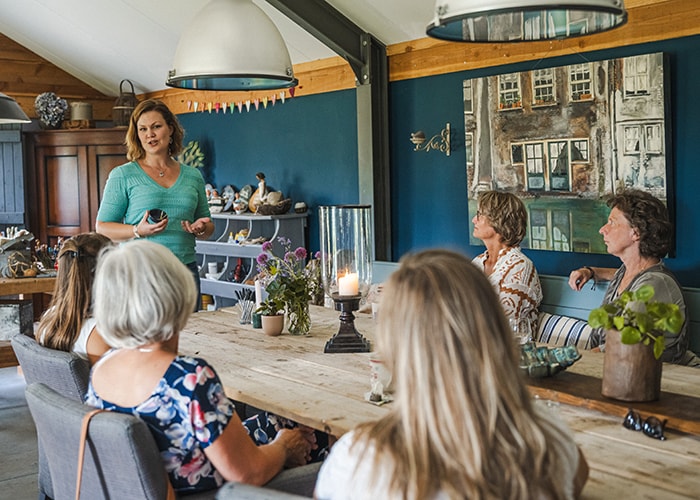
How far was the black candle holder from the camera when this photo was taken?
9.64 ft

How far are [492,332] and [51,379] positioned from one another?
154 cm

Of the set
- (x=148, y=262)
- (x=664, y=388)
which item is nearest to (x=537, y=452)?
(x=148, y=262)

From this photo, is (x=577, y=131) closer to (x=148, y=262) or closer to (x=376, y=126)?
(x=376, y=126)

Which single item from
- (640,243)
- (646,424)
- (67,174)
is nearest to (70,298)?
(646,424)

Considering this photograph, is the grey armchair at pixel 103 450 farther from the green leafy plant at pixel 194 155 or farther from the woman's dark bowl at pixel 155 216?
the green leafy plant at pixel 194 155

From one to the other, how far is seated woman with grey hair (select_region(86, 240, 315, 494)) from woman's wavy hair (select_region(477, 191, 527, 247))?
2034 mm

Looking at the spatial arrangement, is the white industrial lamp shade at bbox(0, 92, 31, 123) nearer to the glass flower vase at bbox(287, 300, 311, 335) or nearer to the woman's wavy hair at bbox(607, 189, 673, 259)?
the glass flower vase at bbox(287, 300, 311, 335)

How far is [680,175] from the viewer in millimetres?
4254

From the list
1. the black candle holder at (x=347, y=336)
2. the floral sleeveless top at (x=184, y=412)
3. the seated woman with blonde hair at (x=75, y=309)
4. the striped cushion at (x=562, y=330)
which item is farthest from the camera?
the striped cushion at (x=562, y=330)

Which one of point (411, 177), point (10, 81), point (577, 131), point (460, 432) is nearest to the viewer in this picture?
point (460, 432)

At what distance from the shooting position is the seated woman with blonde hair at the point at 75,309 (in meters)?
2.56

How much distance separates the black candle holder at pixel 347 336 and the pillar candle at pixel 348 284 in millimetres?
15

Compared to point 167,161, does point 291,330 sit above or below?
below

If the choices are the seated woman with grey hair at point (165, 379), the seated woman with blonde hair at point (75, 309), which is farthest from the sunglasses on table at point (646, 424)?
the seated woman with blonde hair at point (75, 309)
